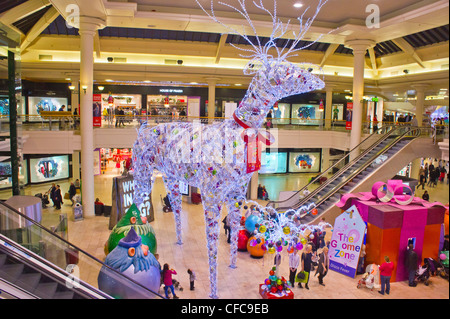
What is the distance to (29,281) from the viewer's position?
16.8ft

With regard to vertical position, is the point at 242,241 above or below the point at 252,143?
below

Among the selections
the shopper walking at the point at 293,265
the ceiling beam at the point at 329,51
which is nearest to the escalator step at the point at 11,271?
the shopper walking at the point at 293,265

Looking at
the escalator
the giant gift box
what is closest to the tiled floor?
the giant gift box

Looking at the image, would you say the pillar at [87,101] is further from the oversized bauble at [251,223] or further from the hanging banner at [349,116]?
the hanging banner at [349,116]

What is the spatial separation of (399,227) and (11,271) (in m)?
7.87

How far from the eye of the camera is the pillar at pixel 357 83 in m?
14.3

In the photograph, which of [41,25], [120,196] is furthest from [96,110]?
[41,25]

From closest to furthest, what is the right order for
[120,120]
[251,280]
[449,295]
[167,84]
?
[449,295], [251,280], [120,120], [167,84]

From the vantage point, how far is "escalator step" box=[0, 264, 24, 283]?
195 inches

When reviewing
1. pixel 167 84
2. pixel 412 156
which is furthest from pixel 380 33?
pixel 167 84

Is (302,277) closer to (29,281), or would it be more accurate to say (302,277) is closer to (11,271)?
(29,281)
